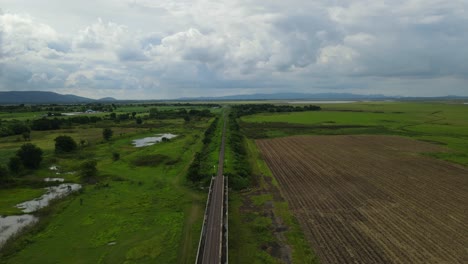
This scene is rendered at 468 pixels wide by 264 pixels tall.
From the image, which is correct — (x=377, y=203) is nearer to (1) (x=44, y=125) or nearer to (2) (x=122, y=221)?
(2) (x=122, y=221)

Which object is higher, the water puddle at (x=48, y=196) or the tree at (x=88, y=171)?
the tree at (x=88, y=171)

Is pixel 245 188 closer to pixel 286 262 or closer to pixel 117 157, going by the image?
pixel 286 262

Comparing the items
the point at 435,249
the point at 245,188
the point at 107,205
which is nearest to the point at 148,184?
the point at 107,205

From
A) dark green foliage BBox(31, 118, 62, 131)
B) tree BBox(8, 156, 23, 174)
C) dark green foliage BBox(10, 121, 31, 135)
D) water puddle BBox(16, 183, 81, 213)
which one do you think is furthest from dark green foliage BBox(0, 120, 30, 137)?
water puddle BBox(16, 183, 81, 213)

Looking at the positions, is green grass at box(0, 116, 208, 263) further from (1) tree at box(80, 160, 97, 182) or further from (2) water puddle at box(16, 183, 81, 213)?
(2) water puddle at box(16, 183, 81, 213)

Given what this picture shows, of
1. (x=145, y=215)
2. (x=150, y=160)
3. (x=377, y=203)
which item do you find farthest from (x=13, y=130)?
(x=377, y=203)

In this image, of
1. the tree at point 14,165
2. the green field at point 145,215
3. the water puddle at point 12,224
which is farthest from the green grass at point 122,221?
the tree at point 14,165

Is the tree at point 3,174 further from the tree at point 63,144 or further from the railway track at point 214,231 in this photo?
the railway track at point 214,231
